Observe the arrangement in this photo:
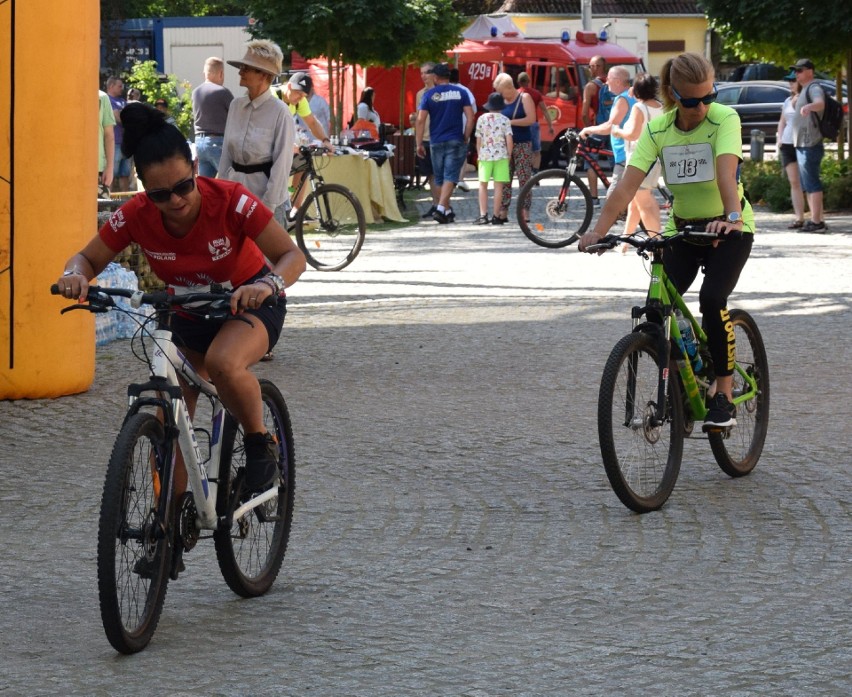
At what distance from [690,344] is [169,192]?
275cm

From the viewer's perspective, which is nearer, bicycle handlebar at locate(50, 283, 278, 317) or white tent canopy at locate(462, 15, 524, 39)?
bicycle handlebar at locate(50, 283, 278, 317)

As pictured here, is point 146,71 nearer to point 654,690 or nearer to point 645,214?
point 645,214

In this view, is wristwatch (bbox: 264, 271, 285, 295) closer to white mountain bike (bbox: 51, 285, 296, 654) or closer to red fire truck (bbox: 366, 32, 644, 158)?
white mountain bike (bbox: 51, 285, 296, 654)

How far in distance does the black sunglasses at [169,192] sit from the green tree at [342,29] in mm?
20483

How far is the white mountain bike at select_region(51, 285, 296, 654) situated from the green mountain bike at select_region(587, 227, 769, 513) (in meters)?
1.56

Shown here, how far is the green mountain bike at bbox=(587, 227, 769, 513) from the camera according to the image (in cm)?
625

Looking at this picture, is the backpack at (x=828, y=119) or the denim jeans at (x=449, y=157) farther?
the denim jeans at (x=449, y=157)

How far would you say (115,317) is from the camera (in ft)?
37.0

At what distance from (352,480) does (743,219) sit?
2045 mm

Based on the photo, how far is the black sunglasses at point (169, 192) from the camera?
4.84m

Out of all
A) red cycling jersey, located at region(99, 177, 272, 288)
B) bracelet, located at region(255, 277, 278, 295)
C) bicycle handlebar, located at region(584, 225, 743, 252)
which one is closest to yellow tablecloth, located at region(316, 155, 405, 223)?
bicycle handlebar, located at region(584, 225, 743, 252)

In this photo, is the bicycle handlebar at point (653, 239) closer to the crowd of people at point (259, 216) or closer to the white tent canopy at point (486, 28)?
the crowd of people at point (259, 216)

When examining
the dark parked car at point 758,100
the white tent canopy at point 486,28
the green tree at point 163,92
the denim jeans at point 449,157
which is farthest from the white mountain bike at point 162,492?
the dark parked car at point 758,100

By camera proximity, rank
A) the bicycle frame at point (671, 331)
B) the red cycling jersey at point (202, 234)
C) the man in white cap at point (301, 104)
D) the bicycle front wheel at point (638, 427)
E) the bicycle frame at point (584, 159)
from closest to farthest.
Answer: the red cycling jersey at point (202, 234), the bicycle front wheel at point (638, 427), the bicycle frame at point (671, 331), the man in white cap at point (301, 104), the bicycle frame at point (584, 159)
